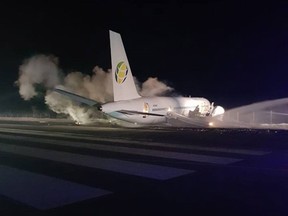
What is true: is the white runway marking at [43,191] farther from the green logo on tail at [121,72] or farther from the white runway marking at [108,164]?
the green logo on tail at [121,72]

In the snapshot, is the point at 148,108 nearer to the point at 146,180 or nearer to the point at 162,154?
the point at 162,154

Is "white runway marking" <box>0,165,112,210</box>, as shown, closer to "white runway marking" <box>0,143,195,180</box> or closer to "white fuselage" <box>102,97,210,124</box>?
"white runway marking" <box>0,143,195,180</box>

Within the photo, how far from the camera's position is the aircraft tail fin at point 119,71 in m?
41.4

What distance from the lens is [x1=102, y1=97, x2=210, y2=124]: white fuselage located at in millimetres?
39775

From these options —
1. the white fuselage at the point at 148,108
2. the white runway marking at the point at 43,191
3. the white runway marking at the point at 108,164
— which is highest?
the white fuselage at the point at 148,108

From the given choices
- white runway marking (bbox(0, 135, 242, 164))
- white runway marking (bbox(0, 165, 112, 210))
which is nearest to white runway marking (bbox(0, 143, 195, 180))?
white runway marking (bbox(0, 135, 242, 164))

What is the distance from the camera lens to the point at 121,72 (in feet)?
137

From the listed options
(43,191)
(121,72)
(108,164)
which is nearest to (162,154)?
(108,164)

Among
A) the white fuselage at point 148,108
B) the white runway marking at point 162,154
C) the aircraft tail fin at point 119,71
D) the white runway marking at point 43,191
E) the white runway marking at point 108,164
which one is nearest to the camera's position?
the white runway marking at point 43,191

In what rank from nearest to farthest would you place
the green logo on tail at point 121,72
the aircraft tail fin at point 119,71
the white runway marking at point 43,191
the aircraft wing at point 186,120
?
the white runway marking at point 43,191
the aircraft tail fin at point 119,71
the green logo on tail at point 121,72
the aircraft wing at point 186,120

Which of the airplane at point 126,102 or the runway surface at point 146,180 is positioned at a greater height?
the airplane at point 126,102

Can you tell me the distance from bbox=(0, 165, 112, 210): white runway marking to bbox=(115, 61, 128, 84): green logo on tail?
2856cm

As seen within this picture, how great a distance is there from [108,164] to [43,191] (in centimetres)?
455

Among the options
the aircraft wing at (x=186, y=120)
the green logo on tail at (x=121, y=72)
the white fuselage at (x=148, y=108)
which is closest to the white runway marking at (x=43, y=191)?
the white fuselage at (x=148, y=108)
